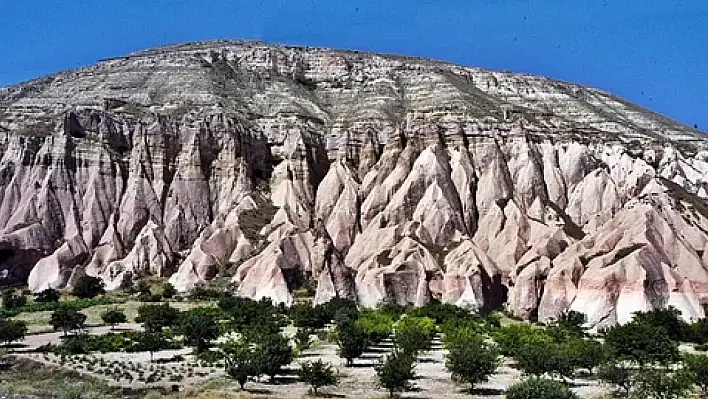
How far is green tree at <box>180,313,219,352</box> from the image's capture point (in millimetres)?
44969

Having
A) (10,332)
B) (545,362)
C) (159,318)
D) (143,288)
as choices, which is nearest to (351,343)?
(545,362)

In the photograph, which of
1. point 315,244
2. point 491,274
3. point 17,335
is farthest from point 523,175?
point 17,335

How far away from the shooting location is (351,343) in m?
41.4

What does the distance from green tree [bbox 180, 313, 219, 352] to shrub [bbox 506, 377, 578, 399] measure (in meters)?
20.9

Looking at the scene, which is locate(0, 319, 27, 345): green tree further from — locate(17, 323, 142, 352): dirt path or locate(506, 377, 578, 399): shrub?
locate(506, 377, 578, 399): shrub

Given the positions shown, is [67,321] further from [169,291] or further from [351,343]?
[351,343]

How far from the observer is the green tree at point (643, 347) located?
134ft

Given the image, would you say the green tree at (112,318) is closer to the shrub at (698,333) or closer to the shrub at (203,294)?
the shrub at (203,294)

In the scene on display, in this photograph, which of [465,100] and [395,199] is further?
[465,100]

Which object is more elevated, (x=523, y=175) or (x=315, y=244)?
(x=523, y=175)

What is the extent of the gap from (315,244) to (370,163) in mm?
23378

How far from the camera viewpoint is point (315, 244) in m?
68.5

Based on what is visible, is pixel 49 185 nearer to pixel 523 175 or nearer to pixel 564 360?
pixel 523 175

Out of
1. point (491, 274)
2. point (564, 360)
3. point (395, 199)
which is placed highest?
point (395, 199)
